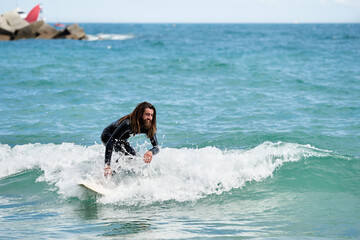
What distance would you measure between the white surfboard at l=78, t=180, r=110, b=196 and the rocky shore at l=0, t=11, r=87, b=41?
4993 centimetres

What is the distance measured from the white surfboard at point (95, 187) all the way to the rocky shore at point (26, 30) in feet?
164

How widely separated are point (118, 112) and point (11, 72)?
11145 millimetres

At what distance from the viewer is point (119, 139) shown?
6.43 metres

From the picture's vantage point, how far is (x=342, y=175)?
806cm

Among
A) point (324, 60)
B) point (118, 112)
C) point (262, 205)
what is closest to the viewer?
point (262, 205)

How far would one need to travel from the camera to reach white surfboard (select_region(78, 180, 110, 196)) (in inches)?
256

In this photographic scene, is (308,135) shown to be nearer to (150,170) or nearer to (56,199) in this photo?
(150,170)

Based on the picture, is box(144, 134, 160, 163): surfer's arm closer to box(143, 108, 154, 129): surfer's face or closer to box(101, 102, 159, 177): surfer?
box(101, 102, 159, 177): surfer

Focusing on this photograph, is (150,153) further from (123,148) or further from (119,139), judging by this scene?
(123,148)

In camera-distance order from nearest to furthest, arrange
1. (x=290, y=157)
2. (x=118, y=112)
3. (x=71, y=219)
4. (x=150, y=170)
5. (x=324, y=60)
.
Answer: (x=71, y=219) → (x=150, y=170) → (x=290, y=157) → (x=118, y=112) → (x=324, y=60)

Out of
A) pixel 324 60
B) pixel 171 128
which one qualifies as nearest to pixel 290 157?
pixel 171 128

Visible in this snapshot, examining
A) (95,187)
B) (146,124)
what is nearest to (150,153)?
(146,124)

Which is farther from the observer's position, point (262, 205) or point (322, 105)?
point (322, 105)

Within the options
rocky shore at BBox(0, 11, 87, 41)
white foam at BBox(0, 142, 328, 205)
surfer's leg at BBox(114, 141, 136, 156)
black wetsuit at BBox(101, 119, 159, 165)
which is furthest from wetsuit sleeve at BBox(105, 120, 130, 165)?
rocky shore at BBox(0, 11, 87, 41)
